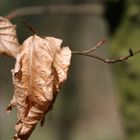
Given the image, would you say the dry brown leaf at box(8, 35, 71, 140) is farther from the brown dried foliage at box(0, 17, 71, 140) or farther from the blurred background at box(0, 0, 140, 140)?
the blurred background at box(0, 0, 140, 140)

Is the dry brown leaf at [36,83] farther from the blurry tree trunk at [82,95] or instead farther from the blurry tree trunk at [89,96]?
the blurry tree trunk at [89,96]

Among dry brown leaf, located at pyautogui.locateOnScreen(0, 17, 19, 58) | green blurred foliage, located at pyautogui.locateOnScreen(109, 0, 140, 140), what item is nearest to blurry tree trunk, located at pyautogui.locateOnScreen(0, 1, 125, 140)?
green blurred foliage, located at pyautogui.locateOnScreen(109, 0, 140, 140)

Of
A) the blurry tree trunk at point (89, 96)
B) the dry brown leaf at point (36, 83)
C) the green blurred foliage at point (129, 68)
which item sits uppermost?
the dry brown leaf at point (36, 83)

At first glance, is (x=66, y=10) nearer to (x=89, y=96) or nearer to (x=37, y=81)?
(x=37, y=81)

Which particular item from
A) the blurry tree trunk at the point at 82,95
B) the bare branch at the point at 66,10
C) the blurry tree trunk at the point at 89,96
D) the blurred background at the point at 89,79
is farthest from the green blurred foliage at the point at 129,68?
the blurry tree trunk at the point at 89,96

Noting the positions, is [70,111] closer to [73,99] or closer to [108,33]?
[73,99]

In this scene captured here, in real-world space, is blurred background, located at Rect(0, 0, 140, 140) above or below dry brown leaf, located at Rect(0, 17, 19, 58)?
below
